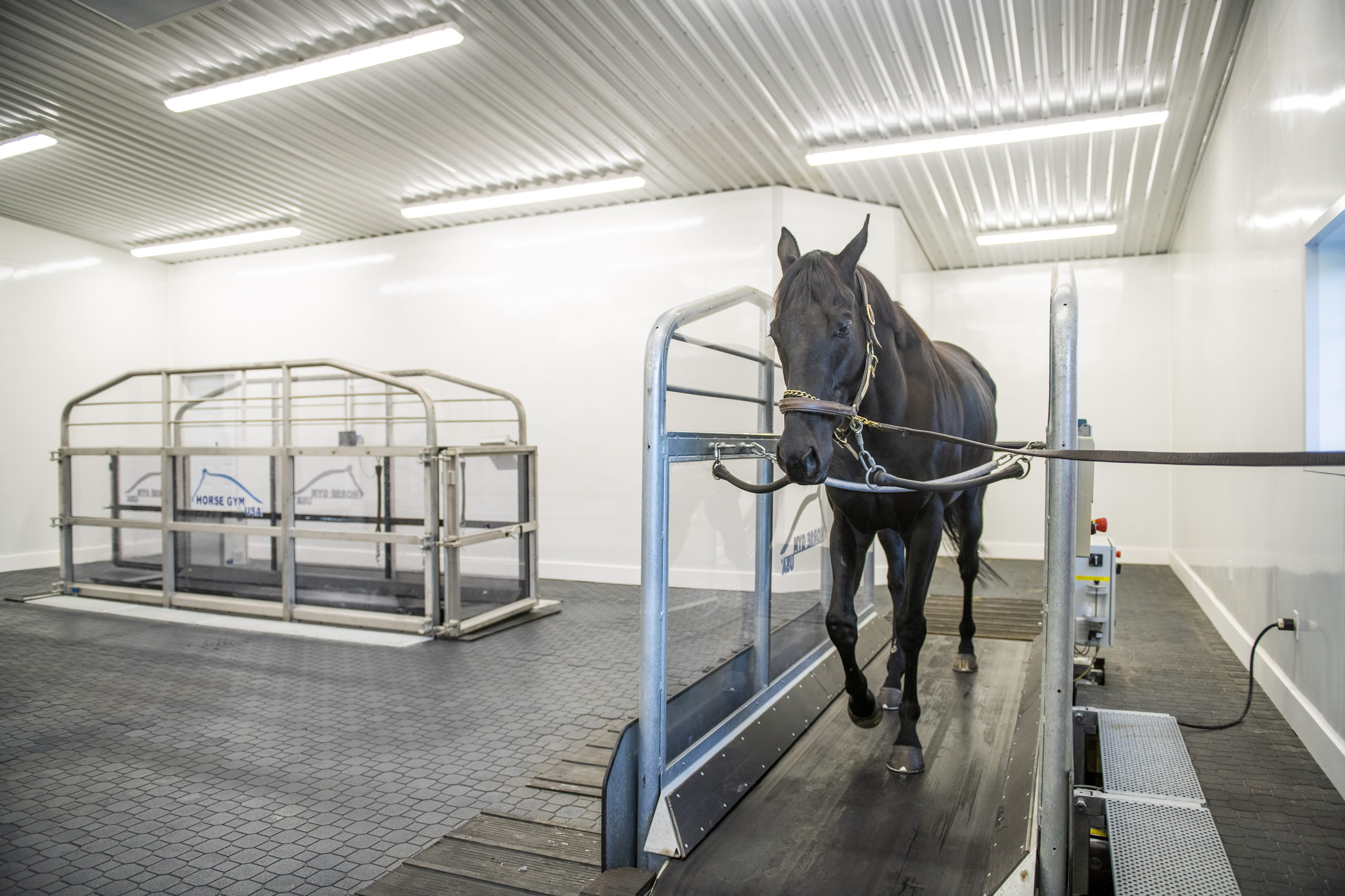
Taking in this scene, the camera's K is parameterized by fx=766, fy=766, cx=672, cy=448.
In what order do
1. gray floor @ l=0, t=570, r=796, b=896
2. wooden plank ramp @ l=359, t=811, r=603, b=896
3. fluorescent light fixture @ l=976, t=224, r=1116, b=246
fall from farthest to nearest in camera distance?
fluorescent light fixture @ l=976, t=224, r=1116, b=246 → gray floor @ l=0, t=570, r=796, b=896 → wooden plank ramp @ l=359, t=811, r=603, b=896

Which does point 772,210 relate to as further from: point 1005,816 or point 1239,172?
point 1005,816

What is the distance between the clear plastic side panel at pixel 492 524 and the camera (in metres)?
6.23

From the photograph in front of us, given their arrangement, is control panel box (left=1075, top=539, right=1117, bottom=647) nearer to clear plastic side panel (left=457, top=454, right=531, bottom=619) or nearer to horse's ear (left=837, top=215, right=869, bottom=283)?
horse's ear (left=837, top=215, right=869, bottom=283)

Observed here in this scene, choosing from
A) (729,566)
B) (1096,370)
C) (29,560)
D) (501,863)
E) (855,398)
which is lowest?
(29,560)

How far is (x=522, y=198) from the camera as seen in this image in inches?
303

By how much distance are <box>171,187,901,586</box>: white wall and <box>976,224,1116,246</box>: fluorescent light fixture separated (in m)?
1.63

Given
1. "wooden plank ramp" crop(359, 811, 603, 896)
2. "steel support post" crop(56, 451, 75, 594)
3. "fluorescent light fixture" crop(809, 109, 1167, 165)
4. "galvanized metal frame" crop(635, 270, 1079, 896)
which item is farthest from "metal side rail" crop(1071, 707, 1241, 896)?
"steel support post" crop(56, 451, 75, 594)

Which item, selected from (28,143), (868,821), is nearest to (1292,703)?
(868,821)

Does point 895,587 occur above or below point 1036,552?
above

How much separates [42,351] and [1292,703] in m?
12.0

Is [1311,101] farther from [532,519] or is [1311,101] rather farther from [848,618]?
[532,519]

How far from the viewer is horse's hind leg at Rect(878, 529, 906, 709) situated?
3.07m

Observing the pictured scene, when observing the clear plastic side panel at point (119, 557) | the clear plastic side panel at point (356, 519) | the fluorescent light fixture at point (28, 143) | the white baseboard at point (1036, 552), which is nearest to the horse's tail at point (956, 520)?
the clear plastic side panel at point (356, 519)

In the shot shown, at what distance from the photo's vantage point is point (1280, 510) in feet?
12.7
